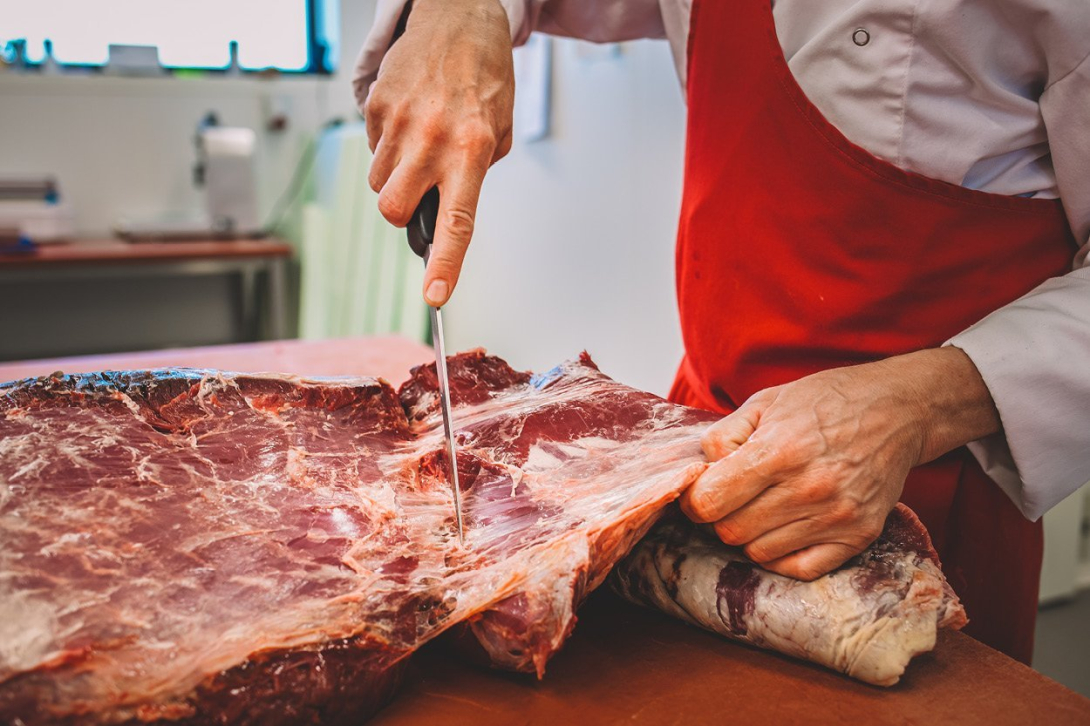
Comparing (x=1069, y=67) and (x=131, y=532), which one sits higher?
(x=1069, y=67)

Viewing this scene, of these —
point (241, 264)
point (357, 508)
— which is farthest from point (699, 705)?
point (241, 264)

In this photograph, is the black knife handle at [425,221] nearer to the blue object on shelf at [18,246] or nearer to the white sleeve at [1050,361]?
the white sleeve at [1050,361]

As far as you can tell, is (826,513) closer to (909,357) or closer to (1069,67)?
(909,357)

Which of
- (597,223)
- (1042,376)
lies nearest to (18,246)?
(597,223)

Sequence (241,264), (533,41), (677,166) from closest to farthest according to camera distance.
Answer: (677,166) < (533,41) < (241,264)

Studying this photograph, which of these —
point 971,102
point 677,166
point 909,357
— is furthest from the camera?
point 677,166

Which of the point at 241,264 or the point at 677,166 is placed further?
the point at 241,264

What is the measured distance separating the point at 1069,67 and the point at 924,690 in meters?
0.96

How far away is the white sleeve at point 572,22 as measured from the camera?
177 centimetres

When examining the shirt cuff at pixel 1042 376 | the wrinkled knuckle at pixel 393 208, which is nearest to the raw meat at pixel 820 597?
the shirt cuff at pixel 1042 376

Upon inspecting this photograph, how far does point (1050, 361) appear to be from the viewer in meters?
1.25

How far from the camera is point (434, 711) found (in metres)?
0.97

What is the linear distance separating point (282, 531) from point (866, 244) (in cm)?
105

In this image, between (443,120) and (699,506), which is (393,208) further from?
(699,506)
